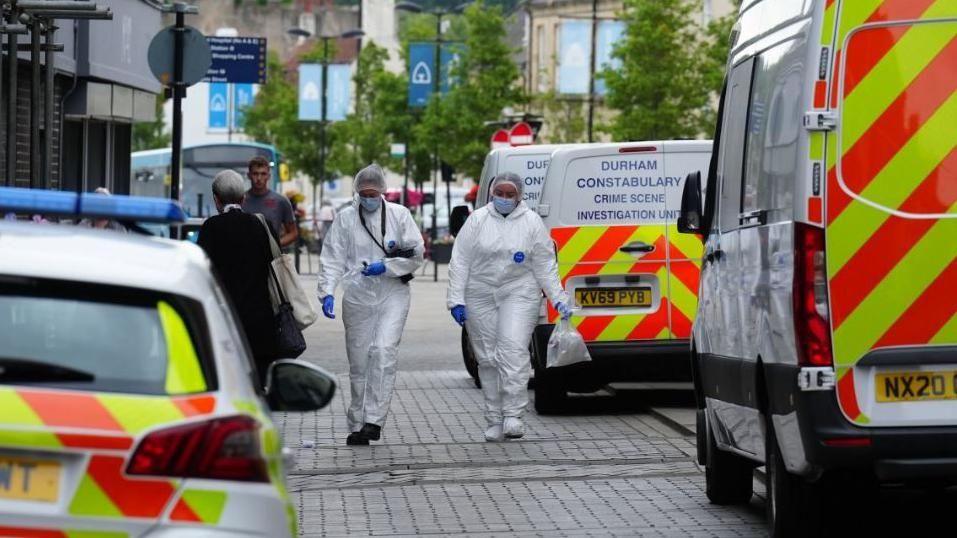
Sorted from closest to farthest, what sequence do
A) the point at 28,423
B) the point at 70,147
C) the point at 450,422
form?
→ the point at 28,423 < the point at 450,422 < the point at 70,147

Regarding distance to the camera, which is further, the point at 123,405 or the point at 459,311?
the point at 459,311

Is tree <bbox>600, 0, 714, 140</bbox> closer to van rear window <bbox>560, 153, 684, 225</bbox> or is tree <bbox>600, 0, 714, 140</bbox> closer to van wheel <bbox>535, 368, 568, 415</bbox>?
van rear window <bbox>560, 153, 684, 225</bbox>

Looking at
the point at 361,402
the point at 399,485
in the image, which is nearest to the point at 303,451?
the point at 361,402

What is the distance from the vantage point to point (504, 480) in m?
12.1

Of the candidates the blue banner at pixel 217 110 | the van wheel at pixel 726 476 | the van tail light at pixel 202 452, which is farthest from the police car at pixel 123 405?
the blue banner at pixel 217 110

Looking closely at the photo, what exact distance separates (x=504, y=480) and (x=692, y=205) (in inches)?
90.3

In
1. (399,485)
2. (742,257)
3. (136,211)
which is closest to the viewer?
(136,211)

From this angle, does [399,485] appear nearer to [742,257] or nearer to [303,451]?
[303,451]

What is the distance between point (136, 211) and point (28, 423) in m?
0.91

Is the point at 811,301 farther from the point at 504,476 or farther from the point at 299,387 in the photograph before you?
the point at 504,476

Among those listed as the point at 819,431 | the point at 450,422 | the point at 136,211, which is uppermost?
the point at 136,211

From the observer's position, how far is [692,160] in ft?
55.0

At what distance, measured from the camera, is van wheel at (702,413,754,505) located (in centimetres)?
1076

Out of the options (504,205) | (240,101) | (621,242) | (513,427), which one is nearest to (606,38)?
(240,101)
